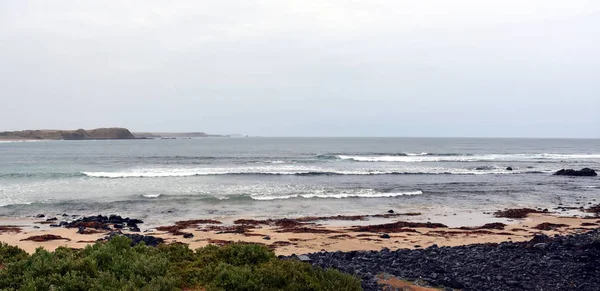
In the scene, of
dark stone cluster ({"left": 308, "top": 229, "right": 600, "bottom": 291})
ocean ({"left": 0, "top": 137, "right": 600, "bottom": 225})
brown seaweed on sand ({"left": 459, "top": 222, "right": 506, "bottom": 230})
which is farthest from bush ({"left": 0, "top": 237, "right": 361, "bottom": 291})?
ocean ({"left": 0, "top": 137, "right": 600, "bottom": 225})

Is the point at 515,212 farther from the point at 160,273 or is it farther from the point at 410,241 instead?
the point at 160,273

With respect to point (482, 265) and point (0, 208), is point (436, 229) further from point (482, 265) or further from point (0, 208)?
point (0, 208)

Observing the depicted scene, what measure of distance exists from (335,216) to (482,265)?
9.74 meters

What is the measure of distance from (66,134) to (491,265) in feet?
579

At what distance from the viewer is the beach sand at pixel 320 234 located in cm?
1212

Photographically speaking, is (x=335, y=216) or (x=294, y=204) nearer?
(x=335, y=216)

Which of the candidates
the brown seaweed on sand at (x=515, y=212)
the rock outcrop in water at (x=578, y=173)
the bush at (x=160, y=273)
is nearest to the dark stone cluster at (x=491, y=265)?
the bush at (x=160, y=273)

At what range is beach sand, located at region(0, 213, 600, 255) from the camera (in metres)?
12.1

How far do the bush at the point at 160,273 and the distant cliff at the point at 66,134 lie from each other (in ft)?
555

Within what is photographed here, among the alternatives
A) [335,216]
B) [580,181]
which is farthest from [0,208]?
[580,181]

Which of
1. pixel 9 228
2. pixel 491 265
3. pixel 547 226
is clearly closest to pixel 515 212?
pixel 547 226

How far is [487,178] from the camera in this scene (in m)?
33.7

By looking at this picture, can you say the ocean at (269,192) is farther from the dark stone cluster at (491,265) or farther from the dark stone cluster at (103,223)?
the dark stone cluster at (491,265)

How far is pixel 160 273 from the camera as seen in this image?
561 centimetres
